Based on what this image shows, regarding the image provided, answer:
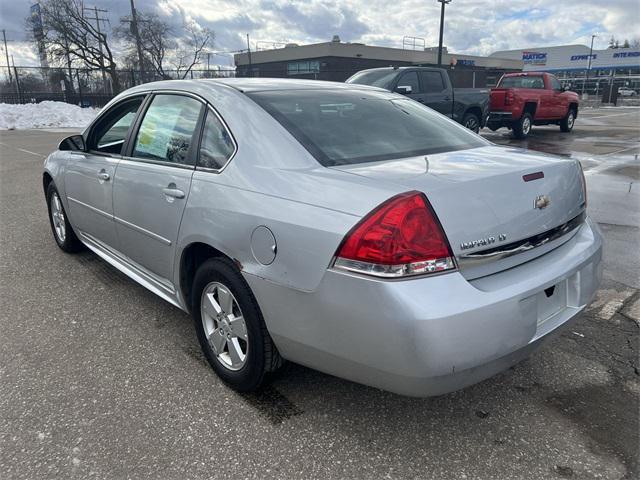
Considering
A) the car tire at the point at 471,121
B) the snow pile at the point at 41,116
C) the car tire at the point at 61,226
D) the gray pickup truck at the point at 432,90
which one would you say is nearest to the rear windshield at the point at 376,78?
the gray pickup truck at the point at 432,90

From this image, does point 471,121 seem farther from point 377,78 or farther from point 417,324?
point 417,324

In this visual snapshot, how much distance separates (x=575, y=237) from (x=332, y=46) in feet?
166

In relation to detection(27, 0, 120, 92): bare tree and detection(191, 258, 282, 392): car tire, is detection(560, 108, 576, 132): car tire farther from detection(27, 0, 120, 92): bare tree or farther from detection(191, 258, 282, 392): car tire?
detection(27, 0, 120, 92): bare tree

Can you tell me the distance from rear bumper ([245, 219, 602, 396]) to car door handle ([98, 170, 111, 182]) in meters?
1.83

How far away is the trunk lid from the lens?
2.03 m

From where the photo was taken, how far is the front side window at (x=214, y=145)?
2.67 metres

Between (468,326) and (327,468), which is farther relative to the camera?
(327,468)

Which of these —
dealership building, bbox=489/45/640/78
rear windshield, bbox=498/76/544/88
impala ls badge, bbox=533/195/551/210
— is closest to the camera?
impala ls badge, bbox=533/195/551/210

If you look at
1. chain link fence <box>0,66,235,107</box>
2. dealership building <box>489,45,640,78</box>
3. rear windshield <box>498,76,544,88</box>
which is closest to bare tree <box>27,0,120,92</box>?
chain link fence <box>0,66,235,107</box>

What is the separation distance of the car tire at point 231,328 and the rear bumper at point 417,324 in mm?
129

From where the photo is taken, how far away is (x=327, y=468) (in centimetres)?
216

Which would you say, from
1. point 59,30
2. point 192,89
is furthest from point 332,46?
point 192,89

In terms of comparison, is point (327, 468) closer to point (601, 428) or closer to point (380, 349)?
point (380, 349)

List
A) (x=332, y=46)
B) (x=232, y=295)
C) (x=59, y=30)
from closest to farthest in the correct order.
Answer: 1. (x=232, y=295)
2. (x=59, y=30)
3. (x=332, y=46)
